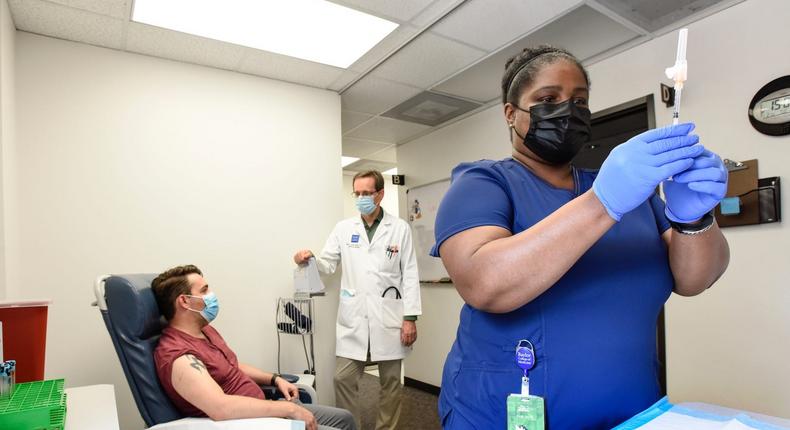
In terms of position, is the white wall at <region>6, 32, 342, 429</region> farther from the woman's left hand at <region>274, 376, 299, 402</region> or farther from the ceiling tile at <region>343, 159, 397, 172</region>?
the ceiling tile at <region>343, 159, 397, 172</region>

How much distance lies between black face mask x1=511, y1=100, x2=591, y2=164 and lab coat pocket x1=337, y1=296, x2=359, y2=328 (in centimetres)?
214

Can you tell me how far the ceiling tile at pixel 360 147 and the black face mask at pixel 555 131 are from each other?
12.6 ft

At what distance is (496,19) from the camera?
2387 mm

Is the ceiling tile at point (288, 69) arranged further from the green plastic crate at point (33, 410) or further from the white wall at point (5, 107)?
the green plastic crate at point (33, 410)

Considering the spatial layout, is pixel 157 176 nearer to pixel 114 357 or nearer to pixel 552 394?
pixel 114 357

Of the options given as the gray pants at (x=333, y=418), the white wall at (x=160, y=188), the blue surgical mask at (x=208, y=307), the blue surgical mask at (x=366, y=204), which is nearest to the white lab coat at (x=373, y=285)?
the blue surgical mask at (x=366, y=204)

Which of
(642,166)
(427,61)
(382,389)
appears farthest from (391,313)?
(642,166)

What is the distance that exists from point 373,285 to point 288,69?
1.52 meters

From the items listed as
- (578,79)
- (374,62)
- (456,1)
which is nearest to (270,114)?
(374,62)

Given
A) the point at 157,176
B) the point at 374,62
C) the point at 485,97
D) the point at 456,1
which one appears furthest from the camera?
the point at 485,97

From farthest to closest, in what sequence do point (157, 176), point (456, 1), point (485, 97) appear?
1. point (485, 97)
2. point (157, 176)
3. point (456, 1)

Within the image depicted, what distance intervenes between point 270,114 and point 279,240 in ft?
2.85

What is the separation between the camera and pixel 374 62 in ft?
9.40

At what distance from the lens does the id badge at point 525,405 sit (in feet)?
2.13
